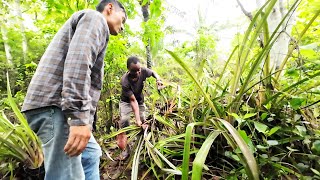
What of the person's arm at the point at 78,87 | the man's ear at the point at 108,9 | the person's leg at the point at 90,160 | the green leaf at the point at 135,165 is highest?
the man's ear at the point at 108,9

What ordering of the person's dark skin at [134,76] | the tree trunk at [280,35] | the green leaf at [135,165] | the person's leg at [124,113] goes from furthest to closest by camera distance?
the person's leg at [124,113]
the person's dark skin at [134,76]
the tree trunk at [280,35]
the green leaf at [135,165]

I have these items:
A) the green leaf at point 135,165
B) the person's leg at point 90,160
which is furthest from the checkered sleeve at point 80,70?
the green leaf at point 135,165

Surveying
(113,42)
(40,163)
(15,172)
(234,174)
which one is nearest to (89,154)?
(234,174)

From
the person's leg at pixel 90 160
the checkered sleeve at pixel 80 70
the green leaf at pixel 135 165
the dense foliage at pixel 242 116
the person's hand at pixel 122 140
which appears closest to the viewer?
the checkered sleeve at pixel 80 70

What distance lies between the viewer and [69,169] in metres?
1.08

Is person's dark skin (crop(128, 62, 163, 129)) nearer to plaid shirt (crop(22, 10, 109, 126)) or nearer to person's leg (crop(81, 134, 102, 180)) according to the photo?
person's leg (crop(81, 134, 102, 180))

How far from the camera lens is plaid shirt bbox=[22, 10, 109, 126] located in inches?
39.0

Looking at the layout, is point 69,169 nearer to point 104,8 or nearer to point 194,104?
point 104,8

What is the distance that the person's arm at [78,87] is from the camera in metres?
0.98

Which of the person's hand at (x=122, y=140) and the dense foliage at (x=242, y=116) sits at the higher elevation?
the dense foliage at (x=242, y=116)

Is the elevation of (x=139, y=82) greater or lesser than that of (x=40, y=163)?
greater

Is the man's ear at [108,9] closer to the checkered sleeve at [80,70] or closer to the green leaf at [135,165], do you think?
the checkered sleeve at [80,70]

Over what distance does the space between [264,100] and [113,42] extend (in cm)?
202

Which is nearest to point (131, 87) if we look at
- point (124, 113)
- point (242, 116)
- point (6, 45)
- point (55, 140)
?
point (124, 113)
